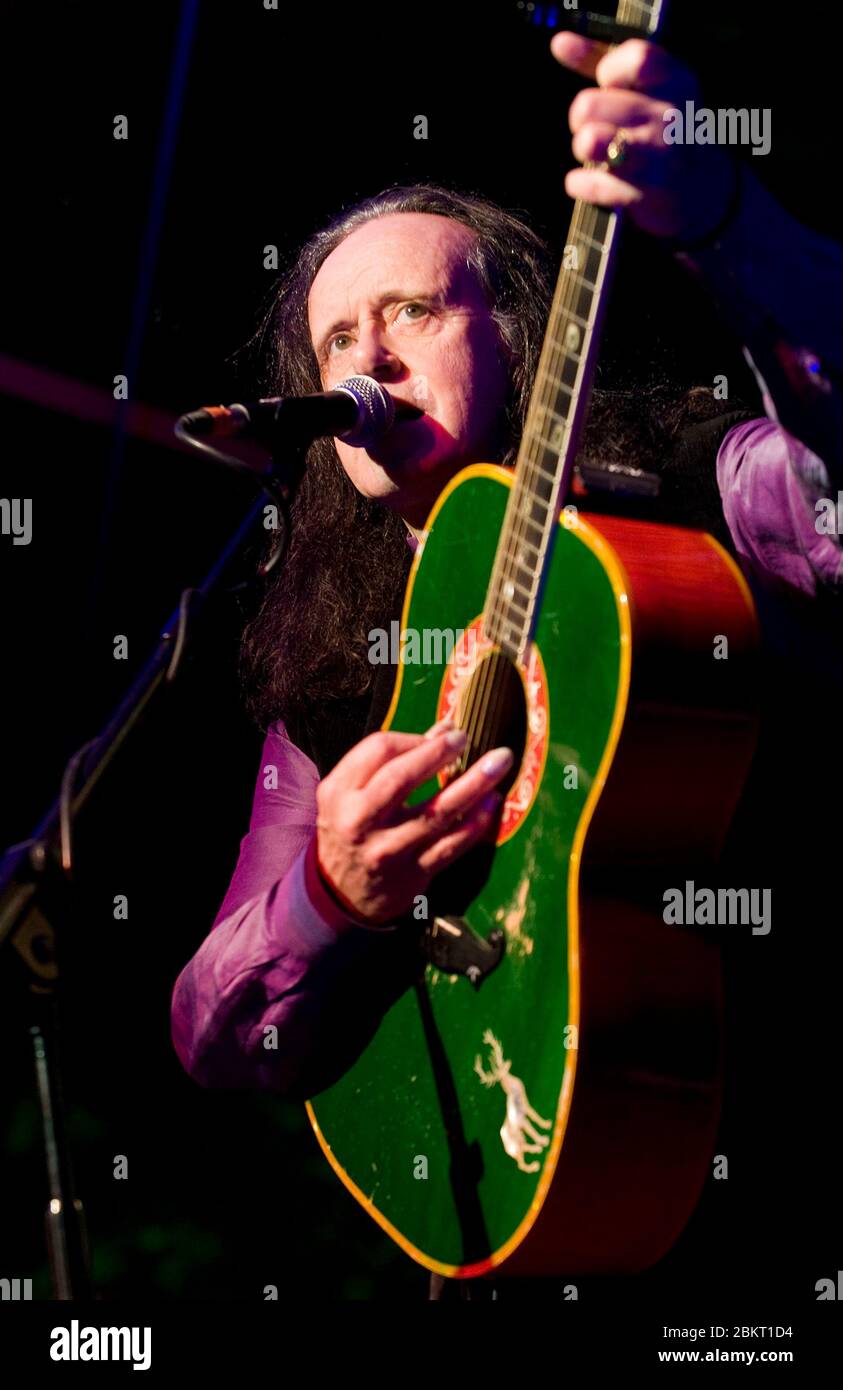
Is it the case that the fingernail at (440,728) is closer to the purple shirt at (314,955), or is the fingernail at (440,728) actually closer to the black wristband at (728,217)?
the purple shirt at (314,955)

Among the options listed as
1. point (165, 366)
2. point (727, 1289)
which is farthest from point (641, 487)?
point (165, 366)

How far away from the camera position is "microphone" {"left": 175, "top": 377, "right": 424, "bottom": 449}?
1.71 meters

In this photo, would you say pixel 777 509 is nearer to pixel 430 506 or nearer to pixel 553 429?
pixel 553 429

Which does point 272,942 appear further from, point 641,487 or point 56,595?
point 56,595

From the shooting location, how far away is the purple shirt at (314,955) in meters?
1.76

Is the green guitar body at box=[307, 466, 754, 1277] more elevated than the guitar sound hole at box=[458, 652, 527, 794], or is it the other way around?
the guitar sound hole at box=[458, 652, 527, 794]

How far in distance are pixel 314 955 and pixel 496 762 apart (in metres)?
0.49

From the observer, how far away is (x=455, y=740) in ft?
5.55

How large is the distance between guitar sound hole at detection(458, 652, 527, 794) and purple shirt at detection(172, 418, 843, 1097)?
303 millimetres

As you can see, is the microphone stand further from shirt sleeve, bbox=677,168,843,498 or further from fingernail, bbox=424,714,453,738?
shirt sleeve, bbox=677,168,843,498

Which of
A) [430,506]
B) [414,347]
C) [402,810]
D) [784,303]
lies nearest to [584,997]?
[402,810]

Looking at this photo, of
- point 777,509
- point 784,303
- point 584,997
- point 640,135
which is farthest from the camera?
point 777,509

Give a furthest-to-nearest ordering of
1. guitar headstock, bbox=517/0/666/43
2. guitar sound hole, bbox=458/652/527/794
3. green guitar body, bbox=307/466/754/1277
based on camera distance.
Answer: guitar sound hole, bbox=458/652/527/794
green guitar body, bbox=307/466/754/1277
guitar headstock, bbox=517/0/666/43

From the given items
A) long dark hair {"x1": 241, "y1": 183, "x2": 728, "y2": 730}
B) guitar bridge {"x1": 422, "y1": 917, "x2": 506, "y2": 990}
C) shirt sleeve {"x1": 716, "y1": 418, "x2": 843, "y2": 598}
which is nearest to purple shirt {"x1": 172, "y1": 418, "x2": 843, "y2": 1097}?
shirt sleeve {"x1": 716, "y1": 418, "x2": 843, "y2": 598}
